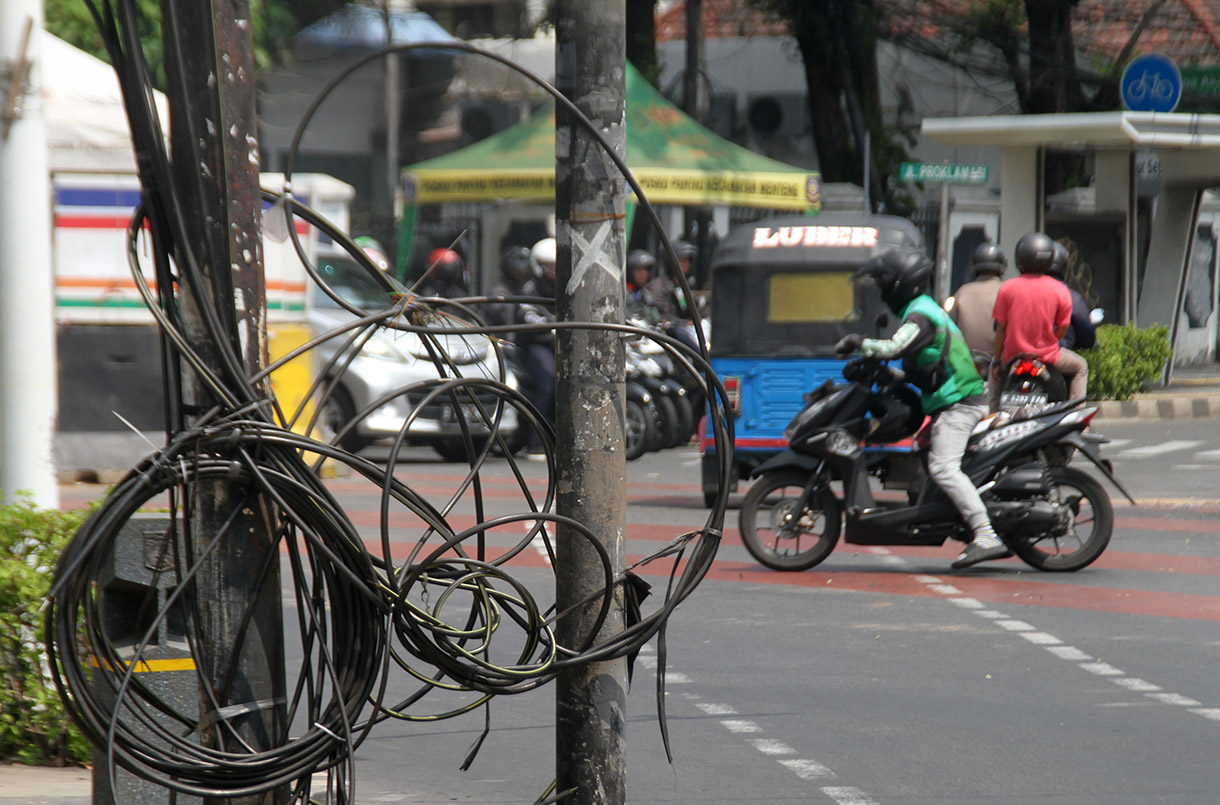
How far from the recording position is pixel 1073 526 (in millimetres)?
8430

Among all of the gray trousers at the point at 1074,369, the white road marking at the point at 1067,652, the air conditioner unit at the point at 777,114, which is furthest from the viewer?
the air conditioner unit at the point at 777,114

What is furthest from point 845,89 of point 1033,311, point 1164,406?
point 1033,311

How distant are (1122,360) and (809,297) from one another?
288 inches

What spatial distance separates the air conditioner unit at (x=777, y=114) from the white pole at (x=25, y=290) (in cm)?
2962

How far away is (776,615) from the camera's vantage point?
24.4ft

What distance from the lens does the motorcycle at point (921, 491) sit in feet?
27.1

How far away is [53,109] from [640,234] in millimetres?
16087

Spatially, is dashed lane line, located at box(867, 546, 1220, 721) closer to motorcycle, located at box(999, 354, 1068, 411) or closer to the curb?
motorcycle, located at box(999, 354, 1068, 411)

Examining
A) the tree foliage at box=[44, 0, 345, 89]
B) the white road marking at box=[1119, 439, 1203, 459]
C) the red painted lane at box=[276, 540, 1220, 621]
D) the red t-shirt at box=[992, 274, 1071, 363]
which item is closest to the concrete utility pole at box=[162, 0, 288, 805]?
the red painted lane at box=[276, 540, 1220, 621]

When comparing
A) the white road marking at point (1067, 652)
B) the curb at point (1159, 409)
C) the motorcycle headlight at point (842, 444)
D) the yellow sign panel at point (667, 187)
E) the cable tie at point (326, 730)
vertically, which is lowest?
the white road marking at point (1067, 652)

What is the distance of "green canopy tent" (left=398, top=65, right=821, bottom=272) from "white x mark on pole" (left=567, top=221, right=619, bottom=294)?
14.0m

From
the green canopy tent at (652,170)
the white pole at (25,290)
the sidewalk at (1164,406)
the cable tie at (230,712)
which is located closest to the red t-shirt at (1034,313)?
the sidewalk at (1164,406)

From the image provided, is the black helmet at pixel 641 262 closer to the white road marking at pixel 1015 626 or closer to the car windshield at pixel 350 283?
the car windshield at pixel 350 283

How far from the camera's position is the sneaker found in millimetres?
8180
